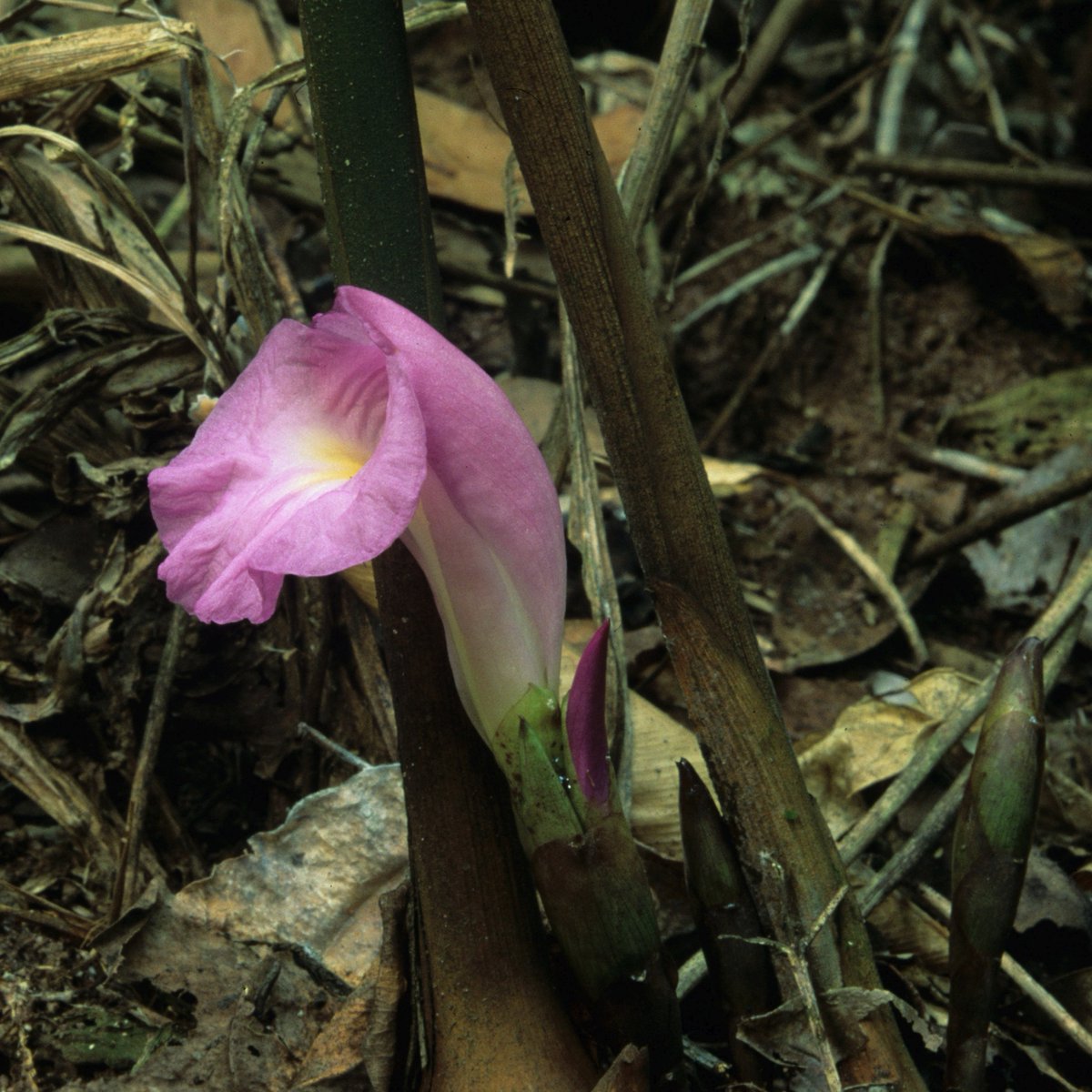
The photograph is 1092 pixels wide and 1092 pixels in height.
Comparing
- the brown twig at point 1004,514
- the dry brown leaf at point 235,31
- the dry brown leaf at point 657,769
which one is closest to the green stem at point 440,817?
the dry brown leaf at point 657,769

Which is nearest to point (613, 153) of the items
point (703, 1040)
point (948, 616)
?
point (948, 616)

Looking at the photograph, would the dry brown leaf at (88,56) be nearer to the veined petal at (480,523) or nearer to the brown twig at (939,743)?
the veined petal at (480,523)

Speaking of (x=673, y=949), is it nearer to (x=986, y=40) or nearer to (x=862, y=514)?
(x=862, y=514)

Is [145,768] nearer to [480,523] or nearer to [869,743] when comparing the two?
[480,523]

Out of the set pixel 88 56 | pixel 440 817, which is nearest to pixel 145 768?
pixel 440 817

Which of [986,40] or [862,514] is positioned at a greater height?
[986,40]

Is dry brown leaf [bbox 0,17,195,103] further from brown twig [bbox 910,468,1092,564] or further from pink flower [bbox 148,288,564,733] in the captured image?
brown twig [bbox 910,468,1092,564]

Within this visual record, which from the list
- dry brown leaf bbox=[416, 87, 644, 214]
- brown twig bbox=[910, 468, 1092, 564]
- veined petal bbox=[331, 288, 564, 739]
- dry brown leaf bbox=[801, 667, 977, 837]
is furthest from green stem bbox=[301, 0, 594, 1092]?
dry brown leaf bbox=[416, 87, 644, 214]
